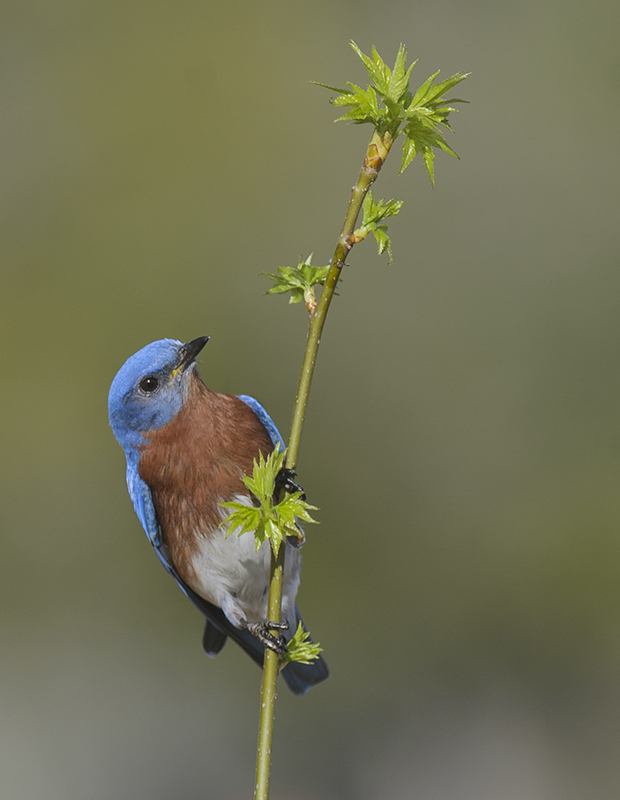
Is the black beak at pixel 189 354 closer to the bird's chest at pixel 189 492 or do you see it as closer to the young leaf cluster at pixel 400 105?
the bird's chest at pixel 189 492

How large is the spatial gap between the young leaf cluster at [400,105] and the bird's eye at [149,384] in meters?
1.48

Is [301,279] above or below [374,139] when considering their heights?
below

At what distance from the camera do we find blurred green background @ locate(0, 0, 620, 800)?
7301 mm

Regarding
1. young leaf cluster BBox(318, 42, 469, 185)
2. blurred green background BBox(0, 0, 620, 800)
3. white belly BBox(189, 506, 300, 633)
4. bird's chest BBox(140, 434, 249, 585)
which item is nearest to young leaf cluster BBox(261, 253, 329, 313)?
young leaf cluster BBox(318, 42, 469, 185)

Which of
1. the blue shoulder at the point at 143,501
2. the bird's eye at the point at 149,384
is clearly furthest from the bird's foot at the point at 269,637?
the bird's eye at the point at 149,384

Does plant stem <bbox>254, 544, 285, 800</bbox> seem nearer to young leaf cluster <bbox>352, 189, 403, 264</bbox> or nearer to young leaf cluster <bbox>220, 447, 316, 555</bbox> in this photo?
young leaf cluster <bbox>220, 447, 316, 555</bbox>

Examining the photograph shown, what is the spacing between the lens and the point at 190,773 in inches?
282

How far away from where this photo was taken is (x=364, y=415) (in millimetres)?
7773

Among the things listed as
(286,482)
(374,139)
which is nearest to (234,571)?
(286,482)

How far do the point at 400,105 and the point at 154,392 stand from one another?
5.35 feet

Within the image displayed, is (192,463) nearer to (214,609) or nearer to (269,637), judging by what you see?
(269,637)

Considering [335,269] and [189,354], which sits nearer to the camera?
[335,269]

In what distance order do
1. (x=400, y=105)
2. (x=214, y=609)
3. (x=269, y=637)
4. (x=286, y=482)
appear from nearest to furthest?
(x=400, y=105)
(x=286, y=482)
(x=269, y=637)
(x=214, y=609)

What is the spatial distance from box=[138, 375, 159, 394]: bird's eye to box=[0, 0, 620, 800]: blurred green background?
13.5ft
